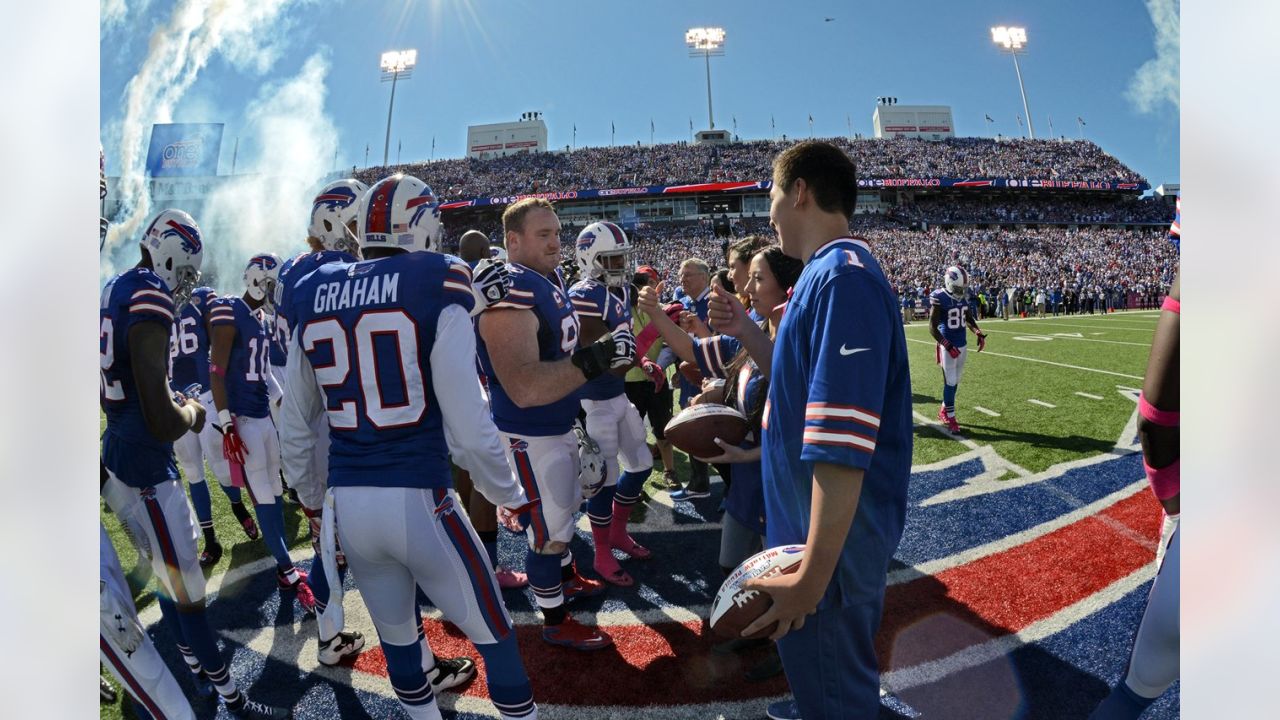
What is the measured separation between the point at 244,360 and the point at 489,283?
304 centimetres

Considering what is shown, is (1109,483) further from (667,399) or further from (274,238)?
(274,238)

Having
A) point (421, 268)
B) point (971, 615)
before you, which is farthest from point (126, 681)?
point (971, 615)

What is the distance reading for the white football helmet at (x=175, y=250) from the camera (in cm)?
302

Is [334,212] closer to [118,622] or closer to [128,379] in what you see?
[128,379]

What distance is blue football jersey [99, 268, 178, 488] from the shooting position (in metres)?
2.71

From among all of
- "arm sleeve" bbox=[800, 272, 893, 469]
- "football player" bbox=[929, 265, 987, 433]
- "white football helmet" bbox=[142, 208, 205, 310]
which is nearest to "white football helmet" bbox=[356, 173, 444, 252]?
"white football helmet" bbox=[142, 208, 205, 310]

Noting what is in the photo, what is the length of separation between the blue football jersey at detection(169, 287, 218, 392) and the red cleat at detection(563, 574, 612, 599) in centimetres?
350

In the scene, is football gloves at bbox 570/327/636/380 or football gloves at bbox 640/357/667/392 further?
football gloves at bbox 640/357/667/392

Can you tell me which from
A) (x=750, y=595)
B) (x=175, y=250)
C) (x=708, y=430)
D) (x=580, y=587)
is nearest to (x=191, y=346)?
(x=175, y=250)

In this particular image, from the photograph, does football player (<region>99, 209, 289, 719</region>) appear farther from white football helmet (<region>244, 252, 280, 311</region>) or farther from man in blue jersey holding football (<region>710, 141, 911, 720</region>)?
man in blue jersey holding football (<region>710, 141, 911, 720</region>)

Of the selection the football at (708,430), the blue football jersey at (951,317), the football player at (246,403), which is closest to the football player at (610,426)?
the football at (708,430)

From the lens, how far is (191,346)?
533 centimetres

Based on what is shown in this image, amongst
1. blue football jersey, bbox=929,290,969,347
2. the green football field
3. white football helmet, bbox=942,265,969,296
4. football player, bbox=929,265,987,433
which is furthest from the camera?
white football helmet, bbox=942,265,969,296

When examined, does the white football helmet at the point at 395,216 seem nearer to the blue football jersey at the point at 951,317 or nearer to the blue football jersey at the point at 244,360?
the blue football jersey at the point at 244,360
